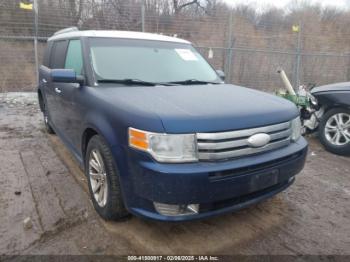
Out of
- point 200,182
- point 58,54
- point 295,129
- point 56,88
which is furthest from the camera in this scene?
point 58,54

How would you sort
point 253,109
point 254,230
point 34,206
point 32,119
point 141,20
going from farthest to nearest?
point 141,20, point 32,119, point 34,206, point 254,230, point 253,109

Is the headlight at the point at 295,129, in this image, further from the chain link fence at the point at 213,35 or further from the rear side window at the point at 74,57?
the chain link fence at the point at 213,35

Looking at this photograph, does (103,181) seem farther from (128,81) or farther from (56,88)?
(56,88)

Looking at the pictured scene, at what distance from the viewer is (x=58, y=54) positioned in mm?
4297

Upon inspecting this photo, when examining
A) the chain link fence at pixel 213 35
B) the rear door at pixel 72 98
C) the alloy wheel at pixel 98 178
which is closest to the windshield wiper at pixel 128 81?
the rear door at pixel 72 98

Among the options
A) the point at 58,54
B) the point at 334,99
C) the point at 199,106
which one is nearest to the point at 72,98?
the point at 58,54

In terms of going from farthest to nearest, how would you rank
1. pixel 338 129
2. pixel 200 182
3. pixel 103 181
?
1. pixel 338 129
2. pixel 103 181
3. pixel 200 182

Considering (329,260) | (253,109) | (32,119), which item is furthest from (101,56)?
(32,119)

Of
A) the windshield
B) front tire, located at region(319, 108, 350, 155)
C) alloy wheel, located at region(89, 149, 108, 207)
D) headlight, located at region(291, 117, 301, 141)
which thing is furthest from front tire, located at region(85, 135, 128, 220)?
front tire, located at region(319, 108, 350, 155)

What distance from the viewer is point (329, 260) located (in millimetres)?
2375

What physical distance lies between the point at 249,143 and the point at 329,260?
3.84ft

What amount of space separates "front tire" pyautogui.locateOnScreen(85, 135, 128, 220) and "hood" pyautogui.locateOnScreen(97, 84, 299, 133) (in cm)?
45

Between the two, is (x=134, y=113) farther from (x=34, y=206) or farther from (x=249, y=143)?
(x=34, y=206)

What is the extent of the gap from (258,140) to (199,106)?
552 millimetres
